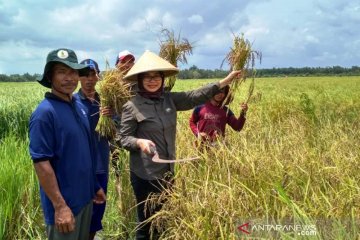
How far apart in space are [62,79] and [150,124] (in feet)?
2.54

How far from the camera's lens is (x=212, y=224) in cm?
265

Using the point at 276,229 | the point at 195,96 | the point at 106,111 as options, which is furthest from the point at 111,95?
the point at 276,229

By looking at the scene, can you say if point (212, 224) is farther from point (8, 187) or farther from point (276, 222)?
point (8, 187)

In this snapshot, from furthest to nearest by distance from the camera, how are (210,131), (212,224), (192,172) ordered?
1. (210,131)
2. (192,172)
3. (212,224)

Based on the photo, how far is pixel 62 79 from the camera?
2.60 metres

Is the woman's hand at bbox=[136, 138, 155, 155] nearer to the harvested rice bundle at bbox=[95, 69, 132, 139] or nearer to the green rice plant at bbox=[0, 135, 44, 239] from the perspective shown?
the harvested rice bundle at bbox=[95, 69, 132, 139]

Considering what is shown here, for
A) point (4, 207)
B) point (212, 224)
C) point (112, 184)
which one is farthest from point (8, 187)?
point (212, 224)

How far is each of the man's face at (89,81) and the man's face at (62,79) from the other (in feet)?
3.27

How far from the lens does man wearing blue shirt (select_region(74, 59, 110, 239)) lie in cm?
356

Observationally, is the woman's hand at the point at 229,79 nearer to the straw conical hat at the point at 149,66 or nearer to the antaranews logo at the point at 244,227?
the straw conical hat at the point at 149,66

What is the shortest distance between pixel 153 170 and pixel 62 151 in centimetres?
85

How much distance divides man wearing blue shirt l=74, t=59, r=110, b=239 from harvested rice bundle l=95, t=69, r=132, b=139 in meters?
0.10

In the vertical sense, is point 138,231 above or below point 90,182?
below

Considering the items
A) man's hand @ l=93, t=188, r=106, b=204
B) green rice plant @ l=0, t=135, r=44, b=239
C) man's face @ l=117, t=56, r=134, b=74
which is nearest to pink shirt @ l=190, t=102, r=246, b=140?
man's face @ l=117, t=56, r=134, b=74
